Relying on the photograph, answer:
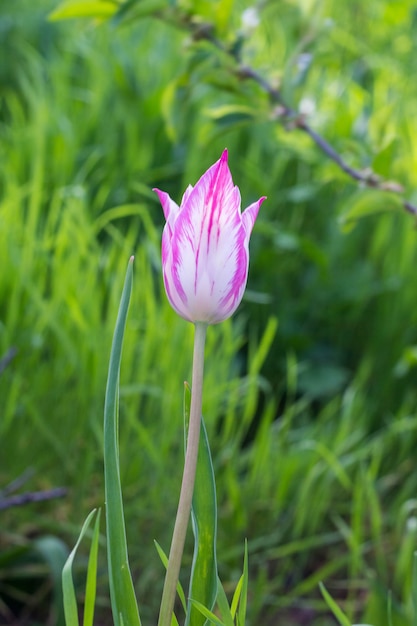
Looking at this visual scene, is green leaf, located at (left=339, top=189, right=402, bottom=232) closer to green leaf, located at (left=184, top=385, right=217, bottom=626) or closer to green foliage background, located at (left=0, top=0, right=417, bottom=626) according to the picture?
green foliage background, located at (left=0, top=0, right=417, bottom=626)

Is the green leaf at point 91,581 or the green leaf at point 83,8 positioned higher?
the green leaf at point 83,8

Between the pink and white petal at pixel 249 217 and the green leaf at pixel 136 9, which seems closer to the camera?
the pink and white petal at pixel 249 217

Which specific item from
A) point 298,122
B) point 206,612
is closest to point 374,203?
point 298,122

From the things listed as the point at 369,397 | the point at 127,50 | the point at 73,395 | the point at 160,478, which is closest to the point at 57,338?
the point at 73,395

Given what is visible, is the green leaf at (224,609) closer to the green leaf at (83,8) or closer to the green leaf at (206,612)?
the green leaf at (206,612)

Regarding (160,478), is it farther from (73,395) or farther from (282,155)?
(282,155)

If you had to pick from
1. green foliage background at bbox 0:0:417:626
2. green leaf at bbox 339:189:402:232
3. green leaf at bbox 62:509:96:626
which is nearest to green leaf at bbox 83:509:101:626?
green leaf at bbox 62:509:96:626

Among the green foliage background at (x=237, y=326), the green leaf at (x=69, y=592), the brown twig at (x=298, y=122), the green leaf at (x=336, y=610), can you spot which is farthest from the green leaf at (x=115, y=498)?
the brown twig at (x=298, y=122)

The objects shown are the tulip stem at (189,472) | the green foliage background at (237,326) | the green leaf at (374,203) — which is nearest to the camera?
the tulip stem at (189,472)
